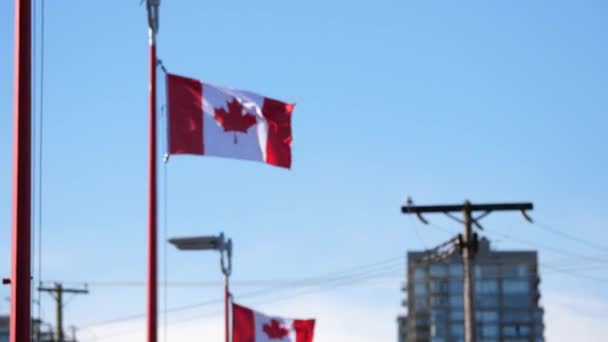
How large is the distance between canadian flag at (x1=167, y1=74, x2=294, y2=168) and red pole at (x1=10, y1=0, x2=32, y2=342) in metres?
11.0

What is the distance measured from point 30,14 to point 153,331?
→ 791 cm

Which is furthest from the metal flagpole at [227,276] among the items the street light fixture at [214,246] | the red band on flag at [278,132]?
the red band on flag at [278,132]

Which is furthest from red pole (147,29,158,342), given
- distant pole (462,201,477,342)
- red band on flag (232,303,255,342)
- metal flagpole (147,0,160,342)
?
distant pole (462,201,477,342)

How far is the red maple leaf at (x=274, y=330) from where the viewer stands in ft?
163

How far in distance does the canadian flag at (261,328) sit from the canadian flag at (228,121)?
1696 centimetres

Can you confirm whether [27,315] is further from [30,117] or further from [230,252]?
[230,252]

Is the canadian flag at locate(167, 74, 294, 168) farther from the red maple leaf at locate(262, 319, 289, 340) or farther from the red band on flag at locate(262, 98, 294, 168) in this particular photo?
the red maple leaf at locate(262, 319, 289, 340)

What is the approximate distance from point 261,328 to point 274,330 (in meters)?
0.45

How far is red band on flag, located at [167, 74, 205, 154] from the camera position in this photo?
1200 inches

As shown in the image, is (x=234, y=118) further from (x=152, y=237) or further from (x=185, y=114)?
(x=152, y=237)

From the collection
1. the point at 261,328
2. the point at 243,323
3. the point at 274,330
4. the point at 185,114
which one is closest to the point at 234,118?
the point at 185,114

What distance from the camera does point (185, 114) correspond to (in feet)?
102

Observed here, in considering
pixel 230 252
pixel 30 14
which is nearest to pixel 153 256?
pixel 30 14

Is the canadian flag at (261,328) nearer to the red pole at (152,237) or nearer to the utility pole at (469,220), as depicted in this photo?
the utility pole at (469,220)
